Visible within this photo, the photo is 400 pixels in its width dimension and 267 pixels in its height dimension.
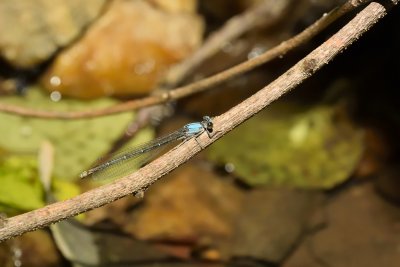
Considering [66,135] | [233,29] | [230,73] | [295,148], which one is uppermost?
[233,29]

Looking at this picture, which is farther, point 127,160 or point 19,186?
point 19,186

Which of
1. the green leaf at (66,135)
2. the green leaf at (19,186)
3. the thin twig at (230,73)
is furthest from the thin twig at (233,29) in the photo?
the green leaf at (19,186)

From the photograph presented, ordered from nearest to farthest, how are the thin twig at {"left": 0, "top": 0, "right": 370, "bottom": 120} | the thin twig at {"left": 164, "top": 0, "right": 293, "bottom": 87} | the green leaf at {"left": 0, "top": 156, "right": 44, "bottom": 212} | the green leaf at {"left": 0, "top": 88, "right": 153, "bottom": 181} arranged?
the thin twig at {"left": 0, "top": 0, "right": 370, "bottom": 120}
the green leaf at {"left": 0, "top": 156, "right": 44, "bottom": 212}
the green leaf at {"left": 0, "top": 88, "right": 153, "bottom": 181}
the thin twig at {"left": 164, "top": 0, "right": 293, "bottom": 87}

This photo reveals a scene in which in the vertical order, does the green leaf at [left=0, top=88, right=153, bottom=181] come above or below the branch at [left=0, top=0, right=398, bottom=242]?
above

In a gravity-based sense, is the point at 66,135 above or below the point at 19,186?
above

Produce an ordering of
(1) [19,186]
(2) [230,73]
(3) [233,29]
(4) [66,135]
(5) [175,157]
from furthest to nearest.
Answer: (3) [233,29], (4) [66,135], (1) [19,186], (2) [230,73], (5) [175,157]

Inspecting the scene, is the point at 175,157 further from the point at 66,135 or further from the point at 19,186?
the point at 66,135

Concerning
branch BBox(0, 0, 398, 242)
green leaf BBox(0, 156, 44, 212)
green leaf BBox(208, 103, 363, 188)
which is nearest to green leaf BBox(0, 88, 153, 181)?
green leaf BBox(0, 156, 44, 212)

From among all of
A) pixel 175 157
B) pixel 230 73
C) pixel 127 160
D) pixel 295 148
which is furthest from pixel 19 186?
pixel 295 148

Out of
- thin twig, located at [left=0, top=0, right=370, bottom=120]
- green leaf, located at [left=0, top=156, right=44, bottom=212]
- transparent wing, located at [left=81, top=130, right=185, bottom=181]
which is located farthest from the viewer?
green leaf, located at [left=0, top=156, right=44, bottom=212]

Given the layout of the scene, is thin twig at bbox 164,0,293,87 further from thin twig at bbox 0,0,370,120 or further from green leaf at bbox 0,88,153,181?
thin twig at bbox 0,0,370,120
